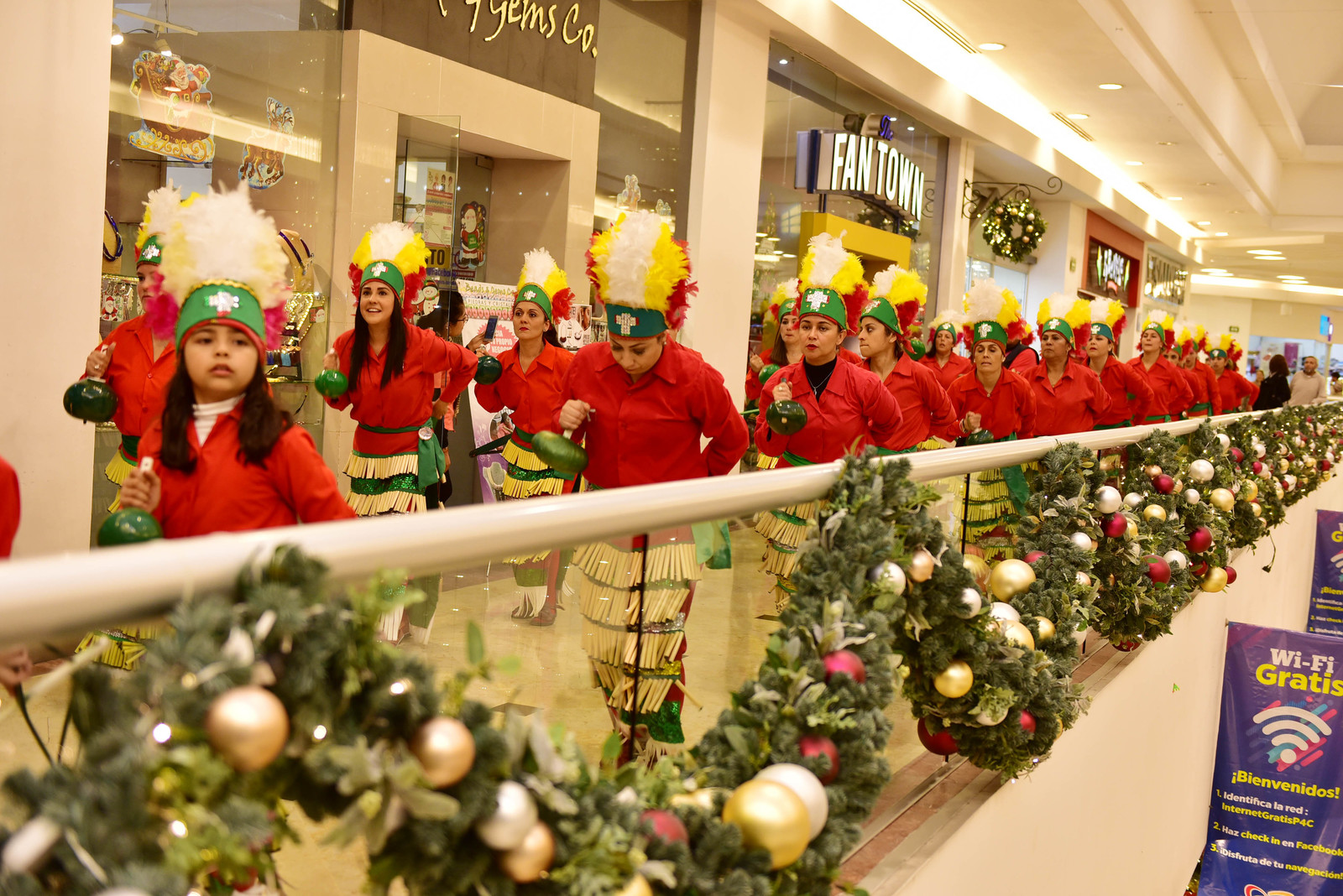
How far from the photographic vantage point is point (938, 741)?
2.81 metres

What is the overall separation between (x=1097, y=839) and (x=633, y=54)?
249 inches

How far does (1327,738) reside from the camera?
6.42 meters

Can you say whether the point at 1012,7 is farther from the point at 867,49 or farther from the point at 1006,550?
the point at 1006,550

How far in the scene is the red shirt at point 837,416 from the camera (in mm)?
4648

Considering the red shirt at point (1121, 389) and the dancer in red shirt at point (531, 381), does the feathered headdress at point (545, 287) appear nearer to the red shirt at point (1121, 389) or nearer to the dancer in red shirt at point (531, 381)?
the dancer in red shirt at point (531, 381)

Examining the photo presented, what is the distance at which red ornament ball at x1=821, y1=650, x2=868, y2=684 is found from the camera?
1.90 metres

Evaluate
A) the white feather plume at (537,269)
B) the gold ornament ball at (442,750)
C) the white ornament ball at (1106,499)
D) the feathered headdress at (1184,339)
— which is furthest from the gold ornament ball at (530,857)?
the feathered headdress at (1184,339)

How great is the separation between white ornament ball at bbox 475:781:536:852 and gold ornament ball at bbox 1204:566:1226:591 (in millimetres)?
4634

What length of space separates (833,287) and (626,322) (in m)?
1.45

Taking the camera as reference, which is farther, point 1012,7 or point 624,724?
point 1012,7

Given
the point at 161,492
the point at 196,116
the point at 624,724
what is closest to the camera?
the point at 624,724

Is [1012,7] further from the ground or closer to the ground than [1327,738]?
further from the ground

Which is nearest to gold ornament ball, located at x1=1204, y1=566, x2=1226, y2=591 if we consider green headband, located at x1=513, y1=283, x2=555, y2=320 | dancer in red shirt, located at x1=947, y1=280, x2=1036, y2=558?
dancer in red shirt, located at x1=947, y1=280, x2=1036, y2=558

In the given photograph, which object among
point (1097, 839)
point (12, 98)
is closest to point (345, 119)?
point (12, 98)
